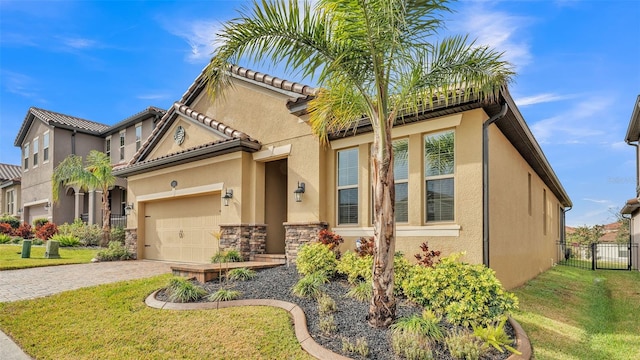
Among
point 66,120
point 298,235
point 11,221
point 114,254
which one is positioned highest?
point 66,120

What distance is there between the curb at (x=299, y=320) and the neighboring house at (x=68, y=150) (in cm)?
1637

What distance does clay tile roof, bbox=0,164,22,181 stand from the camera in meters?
34.0

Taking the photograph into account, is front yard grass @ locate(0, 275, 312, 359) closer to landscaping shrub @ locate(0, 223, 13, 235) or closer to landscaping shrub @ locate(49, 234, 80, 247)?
landscaping shrub @ locate(49, 234, 80, 247)

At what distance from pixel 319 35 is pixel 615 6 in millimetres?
7632

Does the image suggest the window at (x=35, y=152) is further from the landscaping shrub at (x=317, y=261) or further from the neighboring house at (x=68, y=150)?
the landscaping shrub at (x=317, y=261)

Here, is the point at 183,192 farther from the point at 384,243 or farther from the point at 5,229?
the point at 5,229

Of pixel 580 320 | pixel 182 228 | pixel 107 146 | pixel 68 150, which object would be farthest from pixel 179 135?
pixel 68 150

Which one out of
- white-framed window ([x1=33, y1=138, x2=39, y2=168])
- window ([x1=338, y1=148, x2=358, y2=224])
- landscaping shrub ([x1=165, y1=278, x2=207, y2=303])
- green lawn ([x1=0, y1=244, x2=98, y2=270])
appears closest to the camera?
landscaping shrub ([x1=165, y1=278, x2=207, y2=303])

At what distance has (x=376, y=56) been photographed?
18.6 feet

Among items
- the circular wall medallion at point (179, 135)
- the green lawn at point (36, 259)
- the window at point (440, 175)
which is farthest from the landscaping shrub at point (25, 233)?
the window at point (440, 175)

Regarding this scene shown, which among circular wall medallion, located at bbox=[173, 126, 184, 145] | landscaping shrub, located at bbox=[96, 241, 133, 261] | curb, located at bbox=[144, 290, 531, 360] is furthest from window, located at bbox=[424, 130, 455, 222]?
landscaping shrub, located at bbox=[96, 241, 133, 261]

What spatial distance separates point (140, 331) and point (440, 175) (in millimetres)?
6475

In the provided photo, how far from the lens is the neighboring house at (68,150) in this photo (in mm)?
22781

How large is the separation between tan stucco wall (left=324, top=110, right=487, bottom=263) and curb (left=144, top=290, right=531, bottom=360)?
6.21 feet
